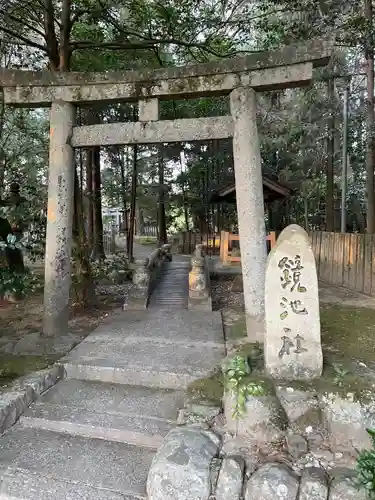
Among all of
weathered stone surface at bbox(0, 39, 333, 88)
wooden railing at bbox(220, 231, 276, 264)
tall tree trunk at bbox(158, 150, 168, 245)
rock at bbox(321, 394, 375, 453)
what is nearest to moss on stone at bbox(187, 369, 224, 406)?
rock at bbox(321, 394, 375, 453)

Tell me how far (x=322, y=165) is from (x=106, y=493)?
18861 millimetres

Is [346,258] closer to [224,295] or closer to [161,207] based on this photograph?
[224,295]

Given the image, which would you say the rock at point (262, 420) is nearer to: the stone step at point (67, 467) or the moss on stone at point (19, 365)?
the stone step at point (67, 467)

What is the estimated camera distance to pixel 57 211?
224 inches

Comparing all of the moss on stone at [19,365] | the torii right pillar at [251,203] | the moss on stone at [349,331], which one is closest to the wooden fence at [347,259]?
the moss on stone at [349,331]

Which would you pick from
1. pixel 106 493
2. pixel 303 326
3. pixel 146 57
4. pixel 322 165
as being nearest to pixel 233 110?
pixel 303 326

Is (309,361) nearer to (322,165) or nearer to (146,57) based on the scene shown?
(146,57)

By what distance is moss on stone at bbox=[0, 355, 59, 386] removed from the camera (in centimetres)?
438

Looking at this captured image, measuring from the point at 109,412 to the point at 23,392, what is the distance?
0.95 meters

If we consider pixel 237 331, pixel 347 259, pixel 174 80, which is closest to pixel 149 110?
pixel 174 80

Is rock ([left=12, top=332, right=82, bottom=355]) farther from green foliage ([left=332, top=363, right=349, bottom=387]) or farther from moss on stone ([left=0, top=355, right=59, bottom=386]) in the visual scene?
green foliage ([left=332, top=363, right=349, bottom=387])

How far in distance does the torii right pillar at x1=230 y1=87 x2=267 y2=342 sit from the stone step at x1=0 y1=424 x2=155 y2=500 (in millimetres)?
2528

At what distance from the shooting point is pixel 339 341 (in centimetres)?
533

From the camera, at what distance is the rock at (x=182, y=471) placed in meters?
2.82
